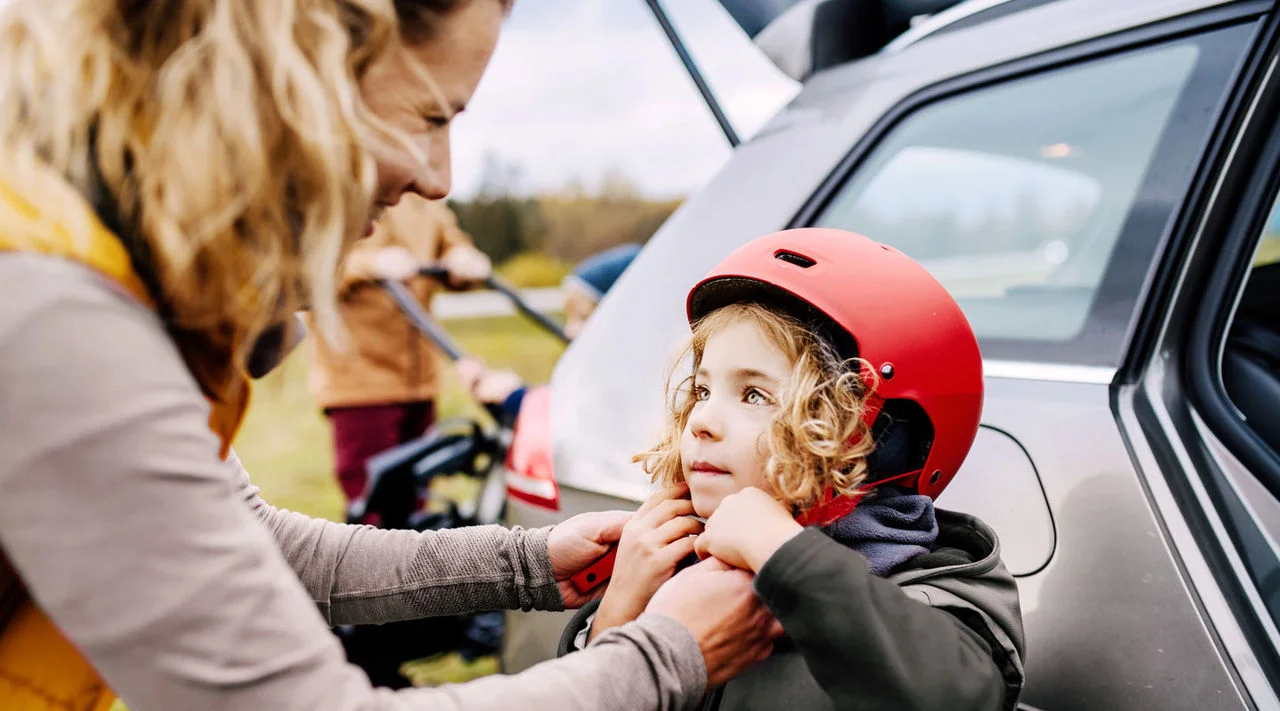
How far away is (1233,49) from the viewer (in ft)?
5.35

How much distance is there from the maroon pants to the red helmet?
3390 millimetres

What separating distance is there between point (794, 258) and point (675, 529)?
0.46 metres

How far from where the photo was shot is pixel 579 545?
160 cm

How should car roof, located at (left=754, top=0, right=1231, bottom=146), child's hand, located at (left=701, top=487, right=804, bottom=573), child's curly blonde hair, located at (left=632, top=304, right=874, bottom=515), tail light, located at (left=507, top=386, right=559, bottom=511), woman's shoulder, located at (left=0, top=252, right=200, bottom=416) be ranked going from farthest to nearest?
tail light, located at (left=507, top=386, right=559, bottom=511)
car roof, located at (left=754, top=0, right=1231, bottom=146)
child's curly blonde hair, located at (left=632, top=304, right=874, bottom=515)
child's hand, located at (left=701, top=487, right=804, bottom=573)
woman's shoulder, located at (left=0, top=252, right=200, bottom=416)

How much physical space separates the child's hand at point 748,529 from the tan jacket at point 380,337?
133 inches

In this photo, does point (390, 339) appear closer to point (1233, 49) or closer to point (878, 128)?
point (878, 128)

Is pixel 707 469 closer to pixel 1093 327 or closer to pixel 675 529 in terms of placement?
pixel 675 529

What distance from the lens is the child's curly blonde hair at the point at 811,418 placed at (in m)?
1.36

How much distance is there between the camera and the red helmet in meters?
1.46

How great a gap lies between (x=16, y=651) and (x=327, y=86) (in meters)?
0.73

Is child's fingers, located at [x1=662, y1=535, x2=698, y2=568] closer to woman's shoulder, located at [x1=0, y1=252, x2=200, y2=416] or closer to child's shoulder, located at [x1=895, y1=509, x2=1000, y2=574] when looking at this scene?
child's shoulder, located at [x1=895, y1=509, x2=1000, y2=574]

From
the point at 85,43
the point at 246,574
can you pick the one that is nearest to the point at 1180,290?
the point at 246,574

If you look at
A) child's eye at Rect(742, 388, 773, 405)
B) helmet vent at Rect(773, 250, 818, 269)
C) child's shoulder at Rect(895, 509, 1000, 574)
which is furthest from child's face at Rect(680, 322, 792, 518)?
child's shoulder at Rect(895, 509, 1000, 574)

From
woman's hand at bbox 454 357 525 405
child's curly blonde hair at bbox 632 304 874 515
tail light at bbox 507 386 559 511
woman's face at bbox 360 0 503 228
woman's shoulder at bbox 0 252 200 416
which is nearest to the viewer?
woman's shoulder at bbox 0 252 200 416
